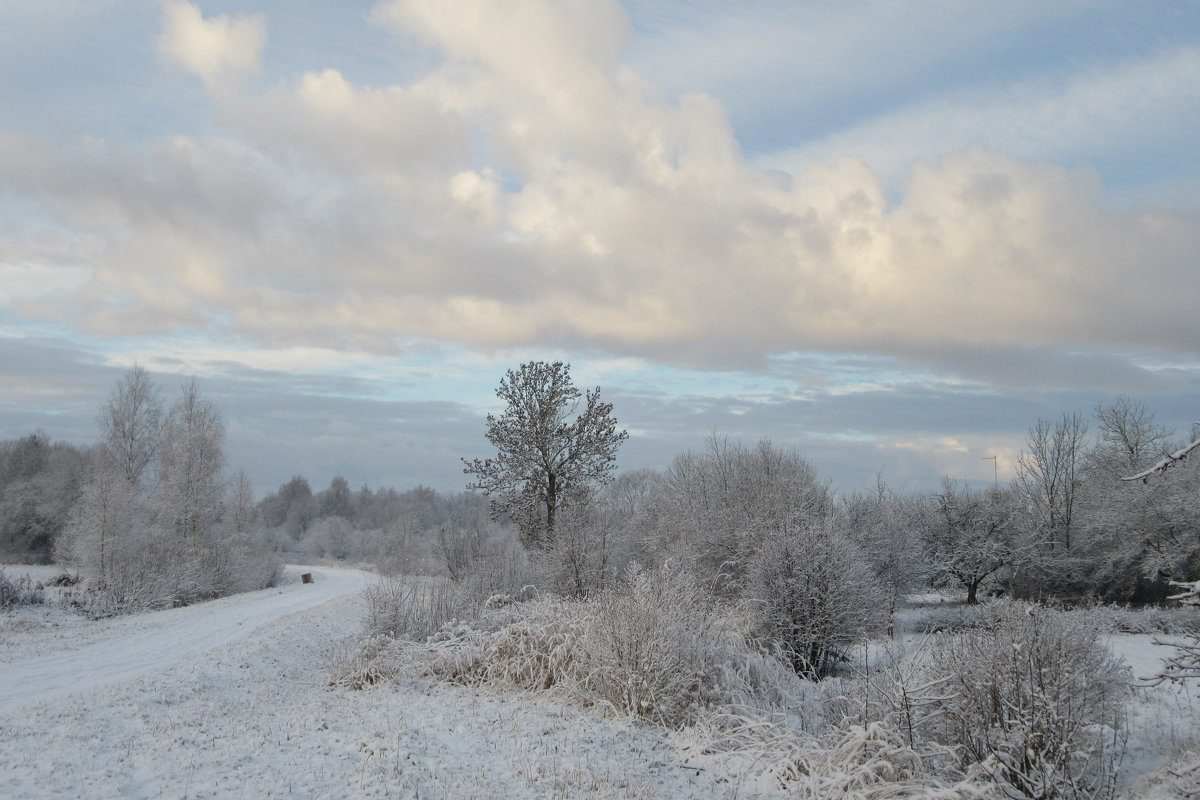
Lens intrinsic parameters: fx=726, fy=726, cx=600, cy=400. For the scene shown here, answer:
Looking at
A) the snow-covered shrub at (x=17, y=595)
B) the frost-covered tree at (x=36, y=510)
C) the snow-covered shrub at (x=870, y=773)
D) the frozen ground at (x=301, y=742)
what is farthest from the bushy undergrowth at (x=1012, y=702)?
the frost-covered tree at (x=36, y=510)

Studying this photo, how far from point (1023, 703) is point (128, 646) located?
64.6 feet

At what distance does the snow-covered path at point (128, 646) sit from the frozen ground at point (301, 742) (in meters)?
0.11

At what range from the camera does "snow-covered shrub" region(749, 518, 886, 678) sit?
683 inches

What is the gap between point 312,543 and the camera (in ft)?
277

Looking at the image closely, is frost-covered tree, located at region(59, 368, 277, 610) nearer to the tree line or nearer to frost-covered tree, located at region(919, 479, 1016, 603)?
the tree line

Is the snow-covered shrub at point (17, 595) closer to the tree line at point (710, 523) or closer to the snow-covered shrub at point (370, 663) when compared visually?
the tree line at point (710, 523)

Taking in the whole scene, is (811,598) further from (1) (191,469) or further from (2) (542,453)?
(1) (191,469)

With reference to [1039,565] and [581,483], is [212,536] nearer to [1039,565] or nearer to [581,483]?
[581,483]

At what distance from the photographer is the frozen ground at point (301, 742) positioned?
7.12 metres

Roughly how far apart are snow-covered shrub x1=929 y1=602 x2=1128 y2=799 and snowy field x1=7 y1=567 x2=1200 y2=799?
1278 mm

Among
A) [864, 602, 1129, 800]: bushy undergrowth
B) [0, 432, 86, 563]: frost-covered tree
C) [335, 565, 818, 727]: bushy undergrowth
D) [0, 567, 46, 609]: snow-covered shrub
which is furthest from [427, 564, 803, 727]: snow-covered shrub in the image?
[0, 432, 86, 563]: frost-covered tree

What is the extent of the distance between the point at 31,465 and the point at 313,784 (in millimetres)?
67438

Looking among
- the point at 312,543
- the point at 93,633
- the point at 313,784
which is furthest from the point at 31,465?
the point at 313,784

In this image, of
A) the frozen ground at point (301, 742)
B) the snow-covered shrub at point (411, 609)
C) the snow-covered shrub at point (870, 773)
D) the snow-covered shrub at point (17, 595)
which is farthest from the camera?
the snow-covered shrub at point (17, 595)
